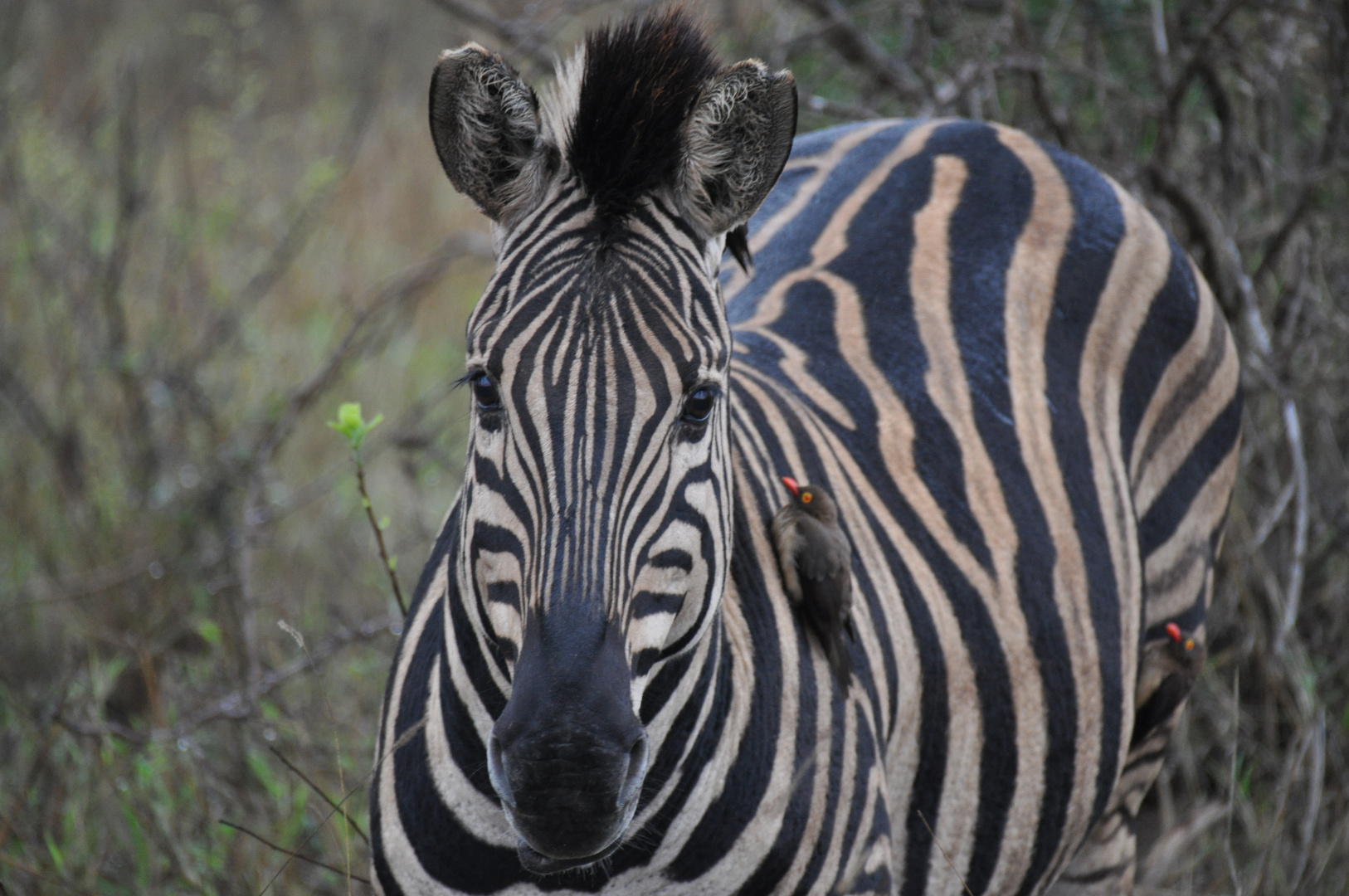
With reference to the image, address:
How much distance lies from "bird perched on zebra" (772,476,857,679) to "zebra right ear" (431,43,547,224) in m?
0.79

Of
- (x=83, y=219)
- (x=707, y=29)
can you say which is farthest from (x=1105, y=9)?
(x=83, y=219)

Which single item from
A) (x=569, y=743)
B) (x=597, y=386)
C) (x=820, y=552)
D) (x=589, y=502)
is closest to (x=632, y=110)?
(x=597, y=386)

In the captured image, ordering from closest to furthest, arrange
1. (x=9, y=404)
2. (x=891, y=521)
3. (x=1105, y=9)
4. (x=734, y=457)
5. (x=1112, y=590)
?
1. (x=734, y=457)
2. (x=891, y=521)
3. (x=1112, y=590)
4. (x=1105, y=9)
5. (x=9, y=404)

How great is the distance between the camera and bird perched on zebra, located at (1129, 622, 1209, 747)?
334 centimetres

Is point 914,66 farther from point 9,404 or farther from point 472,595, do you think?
point 9,404

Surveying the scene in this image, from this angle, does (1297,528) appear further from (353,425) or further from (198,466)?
(198,466)

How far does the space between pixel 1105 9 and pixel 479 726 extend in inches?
155

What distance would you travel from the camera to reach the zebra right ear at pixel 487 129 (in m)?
2.04

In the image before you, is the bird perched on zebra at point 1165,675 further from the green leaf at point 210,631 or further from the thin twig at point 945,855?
the green leaf at point 210,631

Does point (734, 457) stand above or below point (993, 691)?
above

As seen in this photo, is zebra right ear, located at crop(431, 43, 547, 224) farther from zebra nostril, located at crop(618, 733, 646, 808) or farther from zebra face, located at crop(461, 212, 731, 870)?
zebra nostril, located at crop(618, 733, 646, 808)

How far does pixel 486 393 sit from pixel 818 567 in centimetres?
74

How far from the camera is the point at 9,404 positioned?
570 cm

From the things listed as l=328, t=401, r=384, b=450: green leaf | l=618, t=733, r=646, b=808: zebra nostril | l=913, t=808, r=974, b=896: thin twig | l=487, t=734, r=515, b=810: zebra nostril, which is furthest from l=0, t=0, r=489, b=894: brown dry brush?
l=913, t=808, r=974, b=896: thin twig
